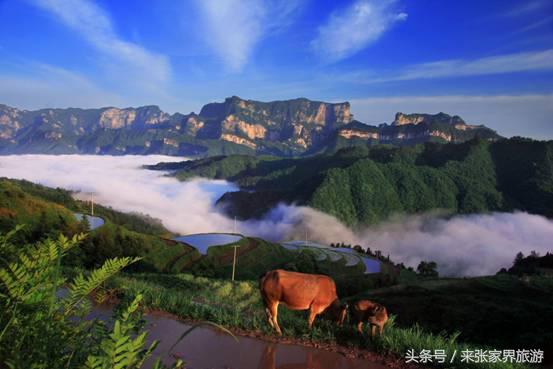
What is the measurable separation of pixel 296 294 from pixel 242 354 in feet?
6.17

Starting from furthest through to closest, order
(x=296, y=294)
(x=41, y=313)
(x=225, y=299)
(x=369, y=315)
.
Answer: (x=225, y=299) < (x=296, y=294) < (x=369, y=315) < (x=41, y=313)

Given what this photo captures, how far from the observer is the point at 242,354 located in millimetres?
7008

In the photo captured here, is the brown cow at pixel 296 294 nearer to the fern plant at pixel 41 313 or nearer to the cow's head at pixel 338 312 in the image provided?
the cow's head at pixel 338 312

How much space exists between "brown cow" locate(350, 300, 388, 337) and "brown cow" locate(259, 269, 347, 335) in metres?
0.32

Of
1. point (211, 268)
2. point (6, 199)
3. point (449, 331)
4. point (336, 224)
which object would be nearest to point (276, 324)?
point (449, 331)

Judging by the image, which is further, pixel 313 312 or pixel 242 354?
pixel 313 312

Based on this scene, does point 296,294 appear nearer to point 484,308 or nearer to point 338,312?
point 338,312

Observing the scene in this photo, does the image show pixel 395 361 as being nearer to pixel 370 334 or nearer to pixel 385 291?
pixel 370 334

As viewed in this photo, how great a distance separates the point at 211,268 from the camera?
207 ft

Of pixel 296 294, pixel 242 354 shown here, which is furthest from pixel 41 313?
pixel 296 294

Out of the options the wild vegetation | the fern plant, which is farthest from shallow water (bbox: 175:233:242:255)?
the fern plant

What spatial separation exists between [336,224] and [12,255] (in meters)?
195

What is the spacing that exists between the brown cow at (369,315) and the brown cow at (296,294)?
1.04 feet

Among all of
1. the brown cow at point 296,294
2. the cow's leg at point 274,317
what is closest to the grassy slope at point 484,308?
the brown cow at point 296,294
